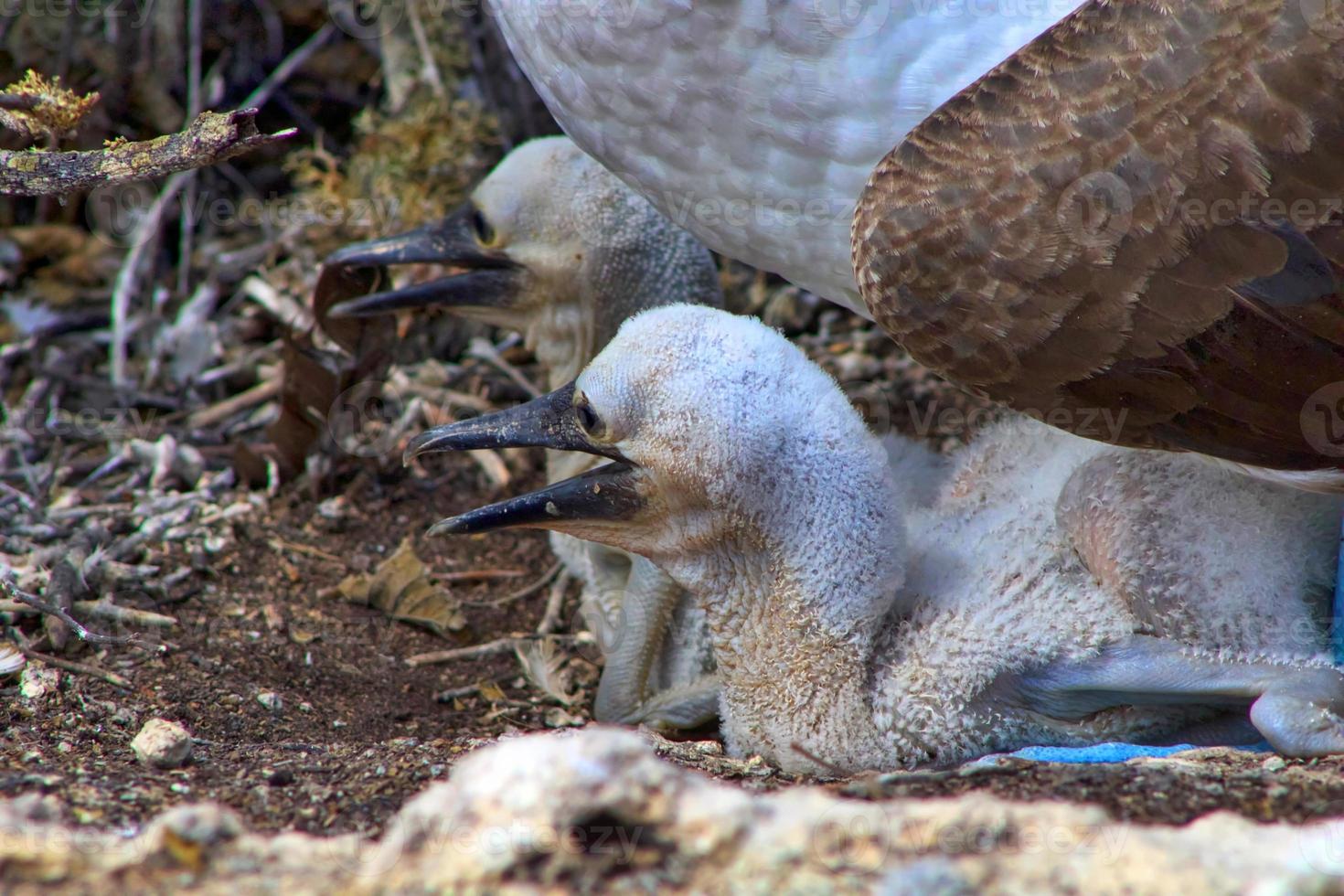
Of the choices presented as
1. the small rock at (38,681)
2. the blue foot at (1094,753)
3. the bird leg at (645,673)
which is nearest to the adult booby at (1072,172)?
the blue foot at (1094,753)

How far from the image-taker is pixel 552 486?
9.64 feet

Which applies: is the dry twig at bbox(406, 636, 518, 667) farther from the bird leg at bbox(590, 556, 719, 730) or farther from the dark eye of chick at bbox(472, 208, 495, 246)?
the dark eye of chick at bbox(472, 208, 495, 246)

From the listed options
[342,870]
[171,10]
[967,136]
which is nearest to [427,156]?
[171,10]

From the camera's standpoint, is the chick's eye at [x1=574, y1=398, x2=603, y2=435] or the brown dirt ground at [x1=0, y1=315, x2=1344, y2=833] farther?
the chick's eye at [x1=574, y1=398, x2=603, y2=435]

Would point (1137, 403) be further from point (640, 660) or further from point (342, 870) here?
point (342, 870)

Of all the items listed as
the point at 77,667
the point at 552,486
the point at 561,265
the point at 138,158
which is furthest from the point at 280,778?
the point at 561,265

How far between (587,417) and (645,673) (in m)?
0.67

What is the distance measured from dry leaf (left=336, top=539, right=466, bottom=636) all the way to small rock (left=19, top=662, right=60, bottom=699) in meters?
0.88

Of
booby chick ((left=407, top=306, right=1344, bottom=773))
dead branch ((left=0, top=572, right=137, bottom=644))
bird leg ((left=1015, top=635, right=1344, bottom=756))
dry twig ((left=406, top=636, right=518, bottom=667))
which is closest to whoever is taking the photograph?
bird leg ((left=1015, top=635, right=1344, bottom=756))

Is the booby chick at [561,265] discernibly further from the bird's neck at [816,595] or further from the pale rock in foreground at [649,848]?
the pale rock in foreground at [649,848]

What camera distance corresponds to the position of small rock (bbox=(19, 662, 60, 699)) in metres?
2.73

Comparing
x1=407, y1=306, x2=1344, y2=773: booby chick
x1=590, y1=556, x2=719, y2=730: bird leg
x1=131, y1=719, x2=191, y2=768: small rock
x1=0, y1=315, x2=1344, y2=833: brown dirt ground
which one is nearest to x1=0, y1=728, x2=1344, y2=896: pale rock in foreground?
x1=0, y1=315, x2=1344, y2=833: brown dirt ground

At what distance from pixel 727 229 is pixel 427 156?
1.78 metres

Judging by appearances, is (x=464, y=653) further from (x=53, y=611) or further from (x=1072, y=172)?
(x=1072, y=172)
